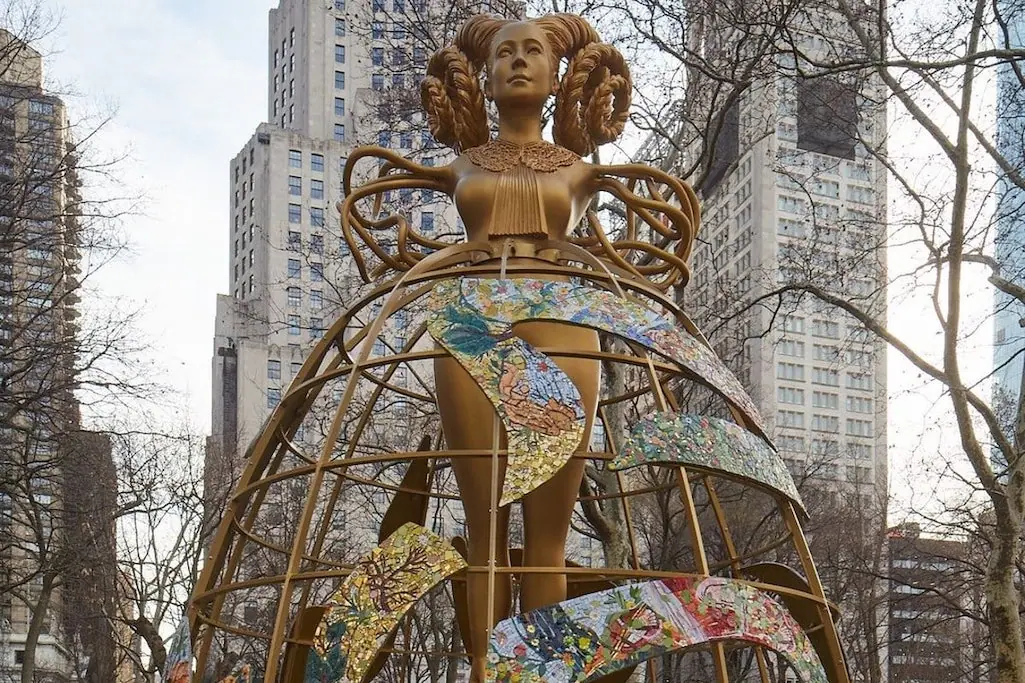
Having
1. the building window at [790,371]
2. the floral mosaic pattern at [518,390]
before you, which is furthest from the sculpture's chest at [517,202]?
the building window at [790,371]

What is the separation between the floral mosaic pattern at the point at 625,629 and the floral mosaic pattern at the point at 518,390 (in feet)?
1.54

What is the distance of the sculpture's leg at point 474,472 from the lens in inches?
189

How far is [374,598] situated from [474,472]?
1.03 metres

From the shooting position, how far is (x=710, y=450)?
409 centimetres

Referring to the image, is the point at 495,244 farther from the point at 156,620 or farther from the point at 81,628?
the point at 81,628

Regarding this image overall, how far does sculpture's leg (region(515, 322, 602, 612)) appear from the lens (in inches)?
189

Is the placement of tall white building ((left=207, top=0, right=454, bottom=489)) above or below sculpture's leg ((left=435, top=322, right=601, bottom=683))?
above

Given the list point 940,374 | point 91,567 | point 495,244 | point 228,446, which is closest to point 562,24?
point 495,244

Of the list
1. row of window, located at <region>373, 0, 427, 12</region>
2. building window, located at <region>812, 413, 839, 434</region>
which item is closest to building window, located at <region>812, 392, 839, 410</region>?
building window, located at <region>812, 413, 839, 434</region>

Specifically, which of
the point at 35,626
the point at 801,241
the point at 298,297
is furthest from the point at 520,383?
the point at 35,626

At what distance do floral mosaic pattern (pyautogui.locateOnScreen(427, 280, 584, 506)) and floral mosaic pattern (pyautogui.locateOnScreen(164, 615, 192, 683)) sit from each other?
1424mm

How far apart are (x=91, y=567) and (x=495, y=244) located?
511 inches

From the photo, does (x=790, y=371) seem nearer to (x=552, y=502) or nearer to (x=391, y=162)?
(x=391, y=162)

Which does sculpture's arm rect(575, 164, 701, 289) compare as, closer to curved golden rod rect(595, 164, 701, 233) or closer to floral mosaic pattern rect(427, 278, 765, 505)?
curved golden rod rect(595, 164, 701, 233)
